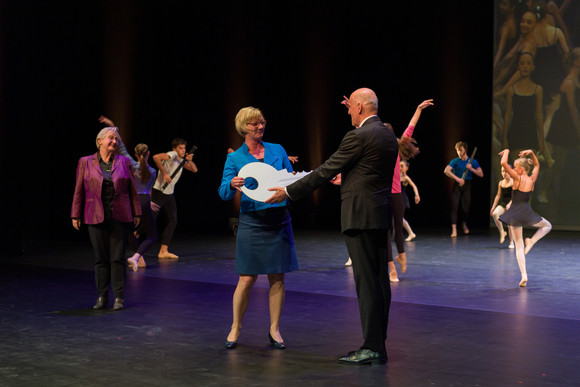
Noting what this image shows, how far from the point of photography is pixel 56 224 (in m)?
13.6

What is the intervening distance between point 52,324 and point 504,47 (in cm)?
1147

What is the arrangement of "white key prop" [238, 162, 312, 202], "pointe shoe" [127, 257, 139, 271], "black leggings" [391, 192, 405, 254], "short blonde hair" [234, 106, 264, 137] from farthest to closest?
"pointe shoe" [127, 257, 139, 271] < "black leggings" [391, 192, 405, 254] < "short blonde hair" [234, 106, 264, 137] < "white key prop" [238, 162, 312, 202]

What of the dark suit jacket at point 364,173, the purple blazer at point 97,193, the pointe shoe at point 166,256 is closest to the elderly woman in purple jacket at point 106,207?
the purple blazer at point 97,193

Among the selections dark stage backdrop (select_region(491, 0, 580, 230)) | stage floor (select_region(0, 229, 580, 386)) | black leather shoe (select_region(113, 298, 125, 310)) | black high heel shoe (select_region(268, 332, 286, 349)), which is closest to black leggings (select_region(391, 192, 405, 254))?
stage floor (select_region(0, 229, 580, 386))

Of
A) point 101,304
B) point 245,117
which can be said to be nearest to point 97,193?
point 101,304

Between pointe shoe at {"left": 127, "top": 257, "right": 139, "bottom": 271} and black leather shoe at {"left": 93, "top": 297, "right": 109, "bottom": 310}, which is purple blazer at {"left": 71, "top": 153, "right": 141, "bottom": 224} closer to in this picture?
black leather shoe at {"left": 93, "top": 297, "right": 109, "bottom": 310}

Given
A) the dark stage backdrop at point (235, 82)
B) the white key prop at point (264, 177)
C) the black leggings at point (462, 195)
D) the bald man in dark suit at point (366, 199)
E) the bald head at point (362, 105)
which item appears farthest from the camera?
the dark stage backdrop at point (235, 82)

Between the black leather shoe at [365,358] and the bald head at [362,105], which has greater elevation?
the bald head at [362,105]

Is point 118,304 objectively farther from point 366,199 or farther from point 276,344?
point 366,199

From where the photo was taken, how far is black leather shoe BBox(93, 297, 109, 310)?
19.9 ft

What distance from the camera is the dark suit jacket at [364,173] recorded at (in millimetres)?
4207

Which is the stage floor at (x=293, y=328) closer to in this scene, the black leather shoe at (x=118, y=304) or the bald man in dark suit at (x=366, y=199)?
the black leather shoe at (x=118, y=304)

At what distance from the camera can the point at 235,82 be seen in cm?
1452

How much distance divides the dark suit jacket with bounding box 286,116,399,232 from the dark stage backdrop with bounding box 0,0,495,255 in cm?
905
